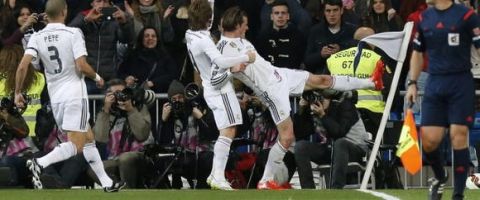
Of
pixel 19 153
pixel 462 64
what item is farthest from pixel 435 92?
pixel 19 153

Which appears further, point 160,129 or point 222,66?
point 160,129

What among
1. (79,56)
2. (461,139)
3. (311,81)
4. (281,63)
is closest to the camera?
(461,139)

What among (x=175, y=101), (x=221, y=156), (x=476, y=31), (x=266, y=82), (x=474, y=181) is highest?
(x=476, y=31)

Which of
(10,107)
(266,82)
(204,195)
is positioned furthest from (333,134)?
(10,107)

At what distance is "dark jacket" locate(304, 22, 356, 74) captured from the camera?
66.2ft

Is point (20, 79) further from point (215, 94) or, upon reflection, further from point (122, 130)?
point (122, 130)

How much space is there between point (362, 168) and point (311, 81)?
123 centimetres

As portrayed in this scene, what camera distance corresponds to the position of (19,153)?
19.3 meters

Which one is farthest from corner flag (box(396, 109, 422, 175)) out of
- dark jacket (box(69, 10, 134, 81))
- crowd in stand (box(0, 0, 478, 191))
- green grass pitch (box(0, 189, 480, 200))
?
dark jacket (box(69, 10, 134, 81))

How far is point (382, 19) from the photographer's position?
20.8 meters

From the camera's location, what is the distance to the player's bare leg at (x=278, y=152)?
18.2 m

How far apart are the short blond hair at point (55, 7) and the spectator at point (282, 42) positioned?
4.41m

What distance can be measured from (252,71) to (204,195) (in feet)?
7.75

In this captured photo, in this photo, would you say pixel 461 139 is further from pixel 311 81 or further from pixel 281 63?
pixel 281 63
